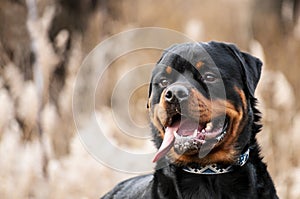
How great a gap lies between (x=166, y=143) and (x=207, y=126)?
22 cm

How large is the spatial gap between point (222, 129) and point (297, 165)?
1.90m

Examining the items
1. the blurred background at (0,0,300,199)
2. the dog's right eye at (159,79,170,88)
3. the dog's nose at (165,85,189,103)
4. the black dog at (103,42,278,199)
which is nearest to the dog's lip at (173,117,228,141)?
the black dog at (103,42,278,199)

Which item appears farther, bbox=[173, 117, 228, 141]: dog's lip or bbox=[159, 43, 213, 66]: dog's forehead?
bbox=[159, 43, 213, 66]: dog's forehead

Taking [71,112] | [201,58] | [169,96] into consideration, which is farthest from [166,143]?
[71,112]

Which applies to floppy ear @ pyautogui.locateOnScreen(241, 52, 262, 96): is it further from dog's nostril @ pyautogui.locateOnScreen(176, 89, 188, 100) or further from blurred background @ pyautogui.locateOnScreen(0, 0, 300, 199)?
blurred background @ pyautogui.locateOnScreen(0, 0, 300, 199)

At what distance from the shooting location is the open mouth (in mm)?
2984

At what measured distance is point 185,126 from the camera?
3.08m

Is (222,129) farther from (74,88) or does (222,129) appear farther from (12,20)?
(12,20)

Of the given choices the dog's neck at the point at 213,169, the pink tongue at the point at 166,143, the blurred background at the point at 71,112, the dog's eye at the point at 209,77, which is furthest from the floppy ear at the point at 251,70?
the blurred background at the point at 71,112

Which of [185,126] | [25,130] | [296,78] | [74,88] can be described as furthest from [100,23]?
[185,126]

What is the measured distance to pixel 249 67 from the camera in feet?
10.6

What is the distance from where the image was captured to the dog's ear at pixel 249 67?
317cm

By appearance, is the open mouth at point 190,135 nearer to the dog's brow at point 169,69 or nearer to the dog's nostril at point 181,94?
the dog's nostril at point 181,94

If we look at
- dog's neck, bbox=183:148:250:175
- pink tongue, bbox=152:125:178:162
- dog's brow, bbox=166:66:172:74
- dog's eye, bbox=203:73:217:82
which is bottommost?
dog's neck, bbox=183:148:250:175
